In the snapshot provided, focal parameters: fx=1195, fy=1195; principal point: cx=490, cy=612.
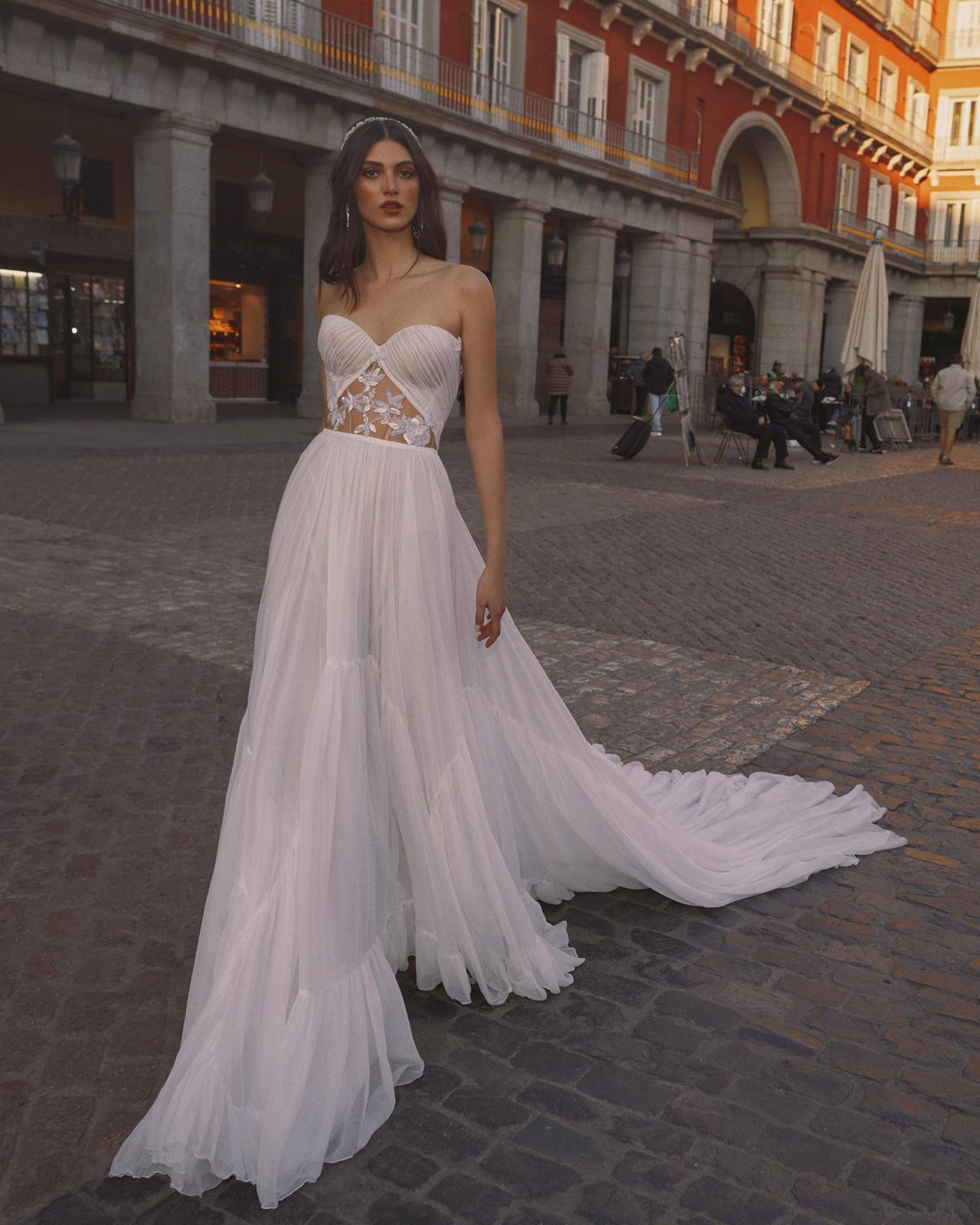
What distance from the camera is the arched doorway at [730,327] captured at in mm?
37219

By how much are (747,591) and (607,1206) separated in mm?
6355

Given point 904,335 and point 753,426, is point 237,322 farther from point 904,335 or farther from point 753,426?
point 904,335

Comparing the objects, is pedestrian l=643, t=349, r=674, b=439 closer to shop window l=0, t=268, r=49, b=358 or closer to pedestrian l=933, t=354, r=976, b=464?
pedestrian l=933, t=354, r=976, b=464

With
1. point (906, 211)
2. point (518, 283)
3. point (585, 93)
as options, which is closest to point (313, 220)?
point (518, 283)

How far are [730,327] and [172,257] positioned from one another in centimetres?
2329

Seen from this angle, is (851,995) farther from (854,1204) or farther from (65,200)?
(65,200)

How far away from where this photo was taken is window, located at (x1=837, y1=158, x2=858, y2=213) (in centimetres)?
3888

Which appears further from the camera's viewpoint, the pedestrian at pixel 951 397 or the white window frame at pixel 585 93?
the white window frame at pixel 585 93

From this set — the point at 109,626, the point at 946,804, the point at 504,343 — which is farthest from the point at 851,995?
the point at 504,343

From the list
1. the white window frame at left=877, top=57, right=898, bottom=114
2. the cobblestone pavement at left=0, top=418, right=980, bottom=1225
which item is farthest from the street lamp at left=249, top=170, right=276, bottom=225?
the white window frame at left=877, top=57, right=898, bottom=114

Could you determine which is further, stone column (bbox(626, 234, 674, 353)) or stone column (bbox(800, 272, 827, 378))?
stone column (bbox(800, 272, 827, 378))

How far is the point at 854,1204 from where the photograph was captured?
219cm

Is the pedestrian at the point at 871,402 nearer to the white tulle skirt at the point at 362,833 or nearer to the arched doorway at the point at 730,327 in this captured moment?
the arched doorway at the point at 730,327

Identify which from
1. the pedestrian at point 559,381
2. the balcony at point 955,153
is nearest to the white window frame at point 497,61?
the pedestrian at point 559,381
